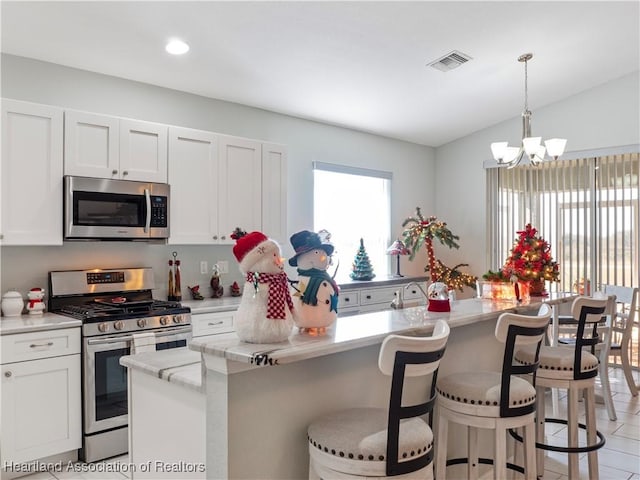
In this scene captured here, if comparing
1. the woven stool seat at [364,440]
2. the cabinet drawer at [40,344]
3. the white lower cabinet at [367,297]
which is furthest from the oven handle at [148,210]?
the woven stool seat at [364,440]

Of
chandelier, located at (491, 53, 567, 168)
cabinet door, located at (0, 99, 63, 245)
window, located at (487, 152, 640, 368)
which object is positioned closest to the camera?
cabinet door, located at (0, 99, 63, 245)

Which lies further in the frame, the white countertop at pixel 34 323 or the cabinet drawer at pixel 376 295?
the cabinet drawer at pixel 376 295

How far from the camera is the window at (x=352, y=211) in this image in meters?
5.37

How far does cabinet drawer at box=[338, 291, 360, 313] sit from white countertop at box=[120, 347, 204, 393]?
107 inches

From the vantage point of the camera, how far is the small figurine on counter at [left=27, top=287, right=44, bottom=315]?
3.28 meters

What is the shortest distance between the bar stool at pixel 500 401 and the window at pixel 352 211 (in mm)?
3028

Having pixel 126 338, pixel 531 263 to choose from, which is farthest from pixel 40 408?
pixel 531 263

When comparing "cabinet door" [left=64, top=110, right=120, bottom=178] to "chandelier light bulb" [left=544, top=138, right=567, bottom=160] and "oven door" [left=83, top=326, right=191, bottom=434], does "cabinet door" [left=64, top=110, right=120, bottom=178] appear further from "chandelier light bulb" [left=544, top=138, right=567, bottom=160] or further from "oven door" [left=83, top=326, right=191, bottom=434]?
"chandelier light bulb" [left=544, top=138, right=567, bottom=160]

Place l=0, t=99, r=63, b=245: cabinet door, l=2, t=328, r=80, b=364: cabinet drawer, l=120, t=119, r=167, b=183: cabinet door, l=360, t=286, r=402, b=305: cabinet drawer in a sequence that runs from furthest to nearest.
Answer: l=360, t=286, r=402, b=305: cabinet drawer → l=120, t=119, r=167, b=183: cabinet door → l=0, t=99, r=63, b=245: cabinet door → l=2, t=328, r=80, b=364: cabinet drawer

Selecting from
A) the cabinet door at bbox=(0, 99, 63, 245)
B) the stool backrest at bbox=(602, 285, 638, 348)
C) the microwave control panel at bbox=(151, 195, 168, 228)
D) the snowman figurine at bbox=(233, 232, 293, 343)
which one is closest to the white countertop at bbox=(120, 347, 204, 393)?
the snowman figurine at bbox=(233, 232, 293, 343)

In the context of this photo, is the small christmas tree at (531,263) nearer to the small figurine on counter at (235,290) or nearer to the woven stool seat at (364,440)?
the woven stool seat at (364,440)

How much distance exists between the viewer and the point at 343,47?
3828 millimetres

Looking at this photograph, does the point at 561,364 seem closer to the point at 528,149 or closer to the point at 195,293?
the point at 528,149

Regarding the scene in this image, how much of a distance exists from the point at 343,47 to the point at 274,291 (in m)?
2.78
